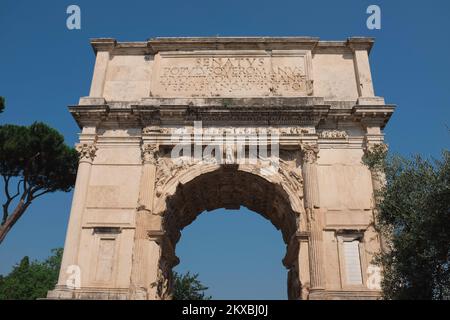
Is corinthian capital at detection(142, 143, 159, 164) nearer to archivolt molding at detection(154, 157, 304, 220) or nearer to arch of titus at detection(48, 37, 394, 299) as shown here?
arch of titus at detection(48, 37, 394, 299)

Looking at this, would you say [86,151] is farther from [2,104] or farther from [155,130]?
[2,104]

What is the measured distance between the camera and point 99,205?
1331cm

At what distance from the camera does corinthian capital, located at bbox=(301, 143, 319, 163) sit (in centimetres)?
1348

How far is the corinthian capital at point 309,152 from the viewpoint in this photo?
531 inches

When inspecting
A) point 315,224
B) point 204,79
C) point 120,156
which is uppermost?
point 204,79

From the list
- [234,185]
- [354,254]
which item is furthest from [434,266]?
[234,185]

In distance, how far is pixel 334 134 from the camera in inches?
555

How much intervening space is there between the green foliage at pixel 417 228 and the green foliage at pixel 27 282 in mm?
23736

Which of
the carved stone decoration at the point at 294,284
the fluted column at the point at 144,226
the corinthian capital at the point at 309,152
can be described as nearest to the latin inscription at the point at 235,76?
the corinthian capital at the point at 309,152

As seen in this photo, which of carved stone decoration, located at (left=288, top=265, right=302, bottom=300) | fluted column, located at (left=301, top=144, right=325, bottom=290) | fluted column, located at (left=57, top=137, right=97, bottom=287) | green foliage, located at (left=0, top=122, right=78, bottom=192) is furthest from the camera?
green foliage, located at (left=0, top=122, right=78, bottom=192)

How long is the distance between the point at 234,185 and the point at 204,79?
3667mm

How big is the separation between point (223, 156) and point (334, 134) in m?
3.53

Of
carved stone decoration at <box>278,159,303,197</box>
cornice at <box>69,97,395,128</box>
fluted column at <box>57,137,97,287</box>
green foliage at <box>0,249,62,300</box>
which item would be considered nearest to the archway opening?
carved stone decoration at <box>278,159,303,197</box>
